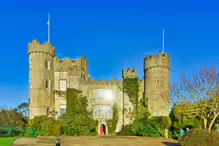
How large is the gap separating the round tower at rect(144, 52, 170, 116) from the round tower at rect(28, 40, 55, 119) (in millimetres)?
15687

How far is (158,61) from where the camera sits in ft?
110

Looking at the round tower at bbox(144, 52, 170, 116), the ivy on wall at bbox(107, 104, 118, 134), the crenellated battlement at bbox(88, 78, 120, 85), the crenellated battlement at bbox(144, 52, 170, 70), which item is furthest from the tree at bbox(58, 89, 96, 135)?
the crenellated battlement at bbox(144, 52, 170, 70)

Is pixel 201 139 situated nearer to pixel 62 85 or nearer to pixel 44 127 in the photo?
pixel 44 127

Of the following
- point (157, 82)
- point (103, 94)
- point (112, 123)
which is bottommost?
point (112, 123)

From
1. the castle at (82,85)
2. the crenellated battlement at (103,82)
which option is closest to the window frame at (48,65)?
the castle at (82,85)

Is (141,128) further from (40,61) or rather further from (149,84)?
(40,61)

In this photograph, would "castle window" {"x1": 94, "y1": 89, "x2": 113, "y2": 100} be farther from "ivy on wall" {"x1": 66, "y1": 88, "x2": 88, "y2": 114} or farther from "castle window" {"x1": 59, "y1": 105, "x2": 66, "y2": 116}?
"castle window" {"x1": 59, "y1": 105, "x2": 66, "y2": 116}

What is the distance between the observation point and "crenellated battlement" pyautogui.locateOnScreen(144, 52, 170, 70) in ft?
109

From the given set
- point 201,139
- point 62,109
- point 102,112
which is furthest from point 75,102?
point 201,139

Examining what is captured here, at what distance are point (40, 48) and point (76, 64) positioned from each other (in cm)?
639

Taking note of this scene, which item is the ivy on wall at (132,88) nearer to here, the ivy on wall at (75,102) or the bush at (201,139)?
the ivy on wall at (75,102)

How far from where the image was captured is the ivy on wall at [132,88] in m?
34.0

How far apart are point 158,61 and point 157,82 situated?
11.5 ft

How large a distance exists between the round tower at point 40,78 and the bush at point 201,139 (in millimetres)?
21541
